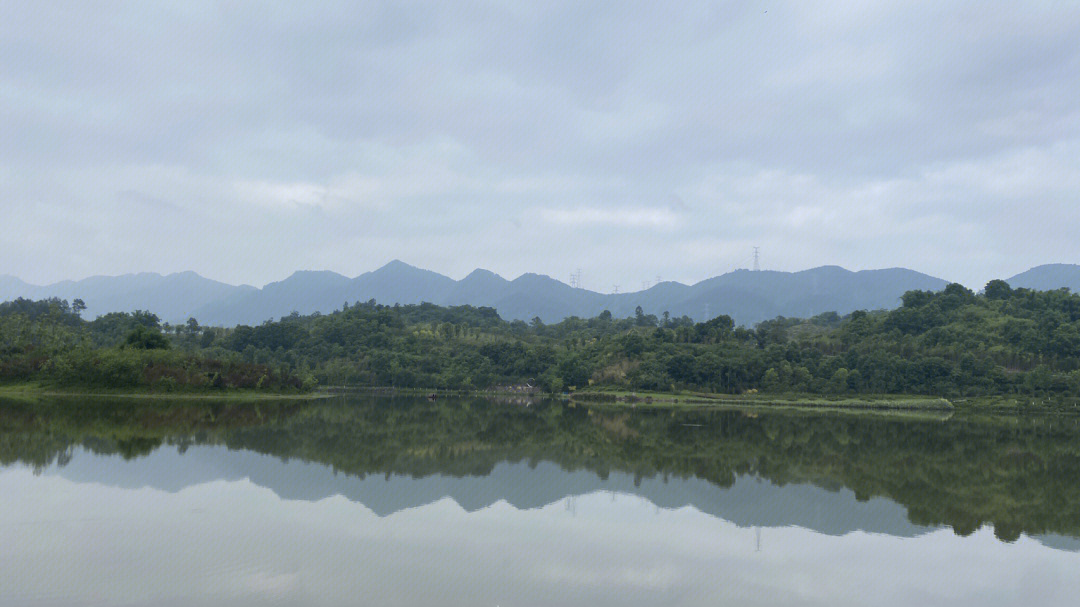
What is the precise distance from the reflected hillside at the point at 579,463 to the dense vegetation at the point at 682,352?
2767cm

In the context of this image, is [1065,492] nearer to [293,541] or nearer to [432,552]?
[432,552]

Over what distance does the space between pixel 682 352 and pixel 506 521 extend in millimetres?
71286

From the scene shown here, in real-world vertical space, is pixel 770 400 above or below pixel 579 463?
below

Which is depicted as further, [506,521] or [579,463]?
[579,463]

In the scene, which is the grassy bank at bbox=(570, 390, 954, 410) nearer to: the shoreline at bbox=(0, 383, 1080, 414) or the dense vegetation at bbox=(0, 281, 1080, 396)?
the shoreline at bbox=(0, 383, 1080, 414)

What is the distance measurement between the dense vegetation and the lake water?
36.2 meters

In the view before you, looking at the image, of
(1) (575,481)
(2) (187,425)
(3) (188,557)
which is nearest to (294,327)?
(2) (187,425)

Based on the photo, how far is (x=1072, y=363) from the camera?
259ft

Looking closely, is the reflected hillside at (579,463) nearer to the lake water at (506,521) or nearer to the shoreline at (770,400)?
the lake water at (506,521)

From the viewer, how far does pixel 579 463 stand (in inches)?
979

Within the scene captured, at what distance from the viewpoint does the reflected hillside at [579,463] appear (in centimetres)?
1791

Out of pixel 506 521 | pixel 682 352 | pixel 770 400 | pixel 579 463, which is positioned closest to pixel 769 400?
pixel 770 400

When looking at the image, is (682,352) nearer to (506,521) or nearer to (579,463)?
(579,463)

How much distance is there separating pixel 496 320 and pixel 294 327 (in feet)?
195
